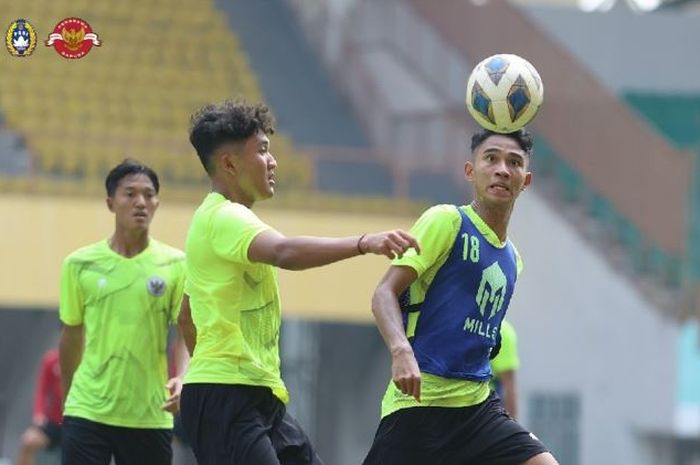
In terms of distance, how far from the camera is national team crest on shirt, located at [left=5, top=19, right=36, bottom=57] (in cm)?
1177

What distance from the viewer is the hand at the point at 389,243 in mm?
6070

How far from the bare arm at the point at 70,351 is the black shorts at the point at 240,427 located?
2.42 metres

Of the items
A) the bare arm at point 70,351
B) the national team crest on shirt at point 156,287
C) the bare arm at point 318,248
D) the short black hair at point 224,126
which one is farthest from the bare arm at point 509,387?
the bare arm at point 318,248

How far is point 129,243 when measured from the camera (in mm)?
9727

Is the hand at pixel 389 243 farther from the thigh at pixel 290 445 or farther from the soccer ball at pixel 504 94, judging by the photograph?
the soccer ball at pixel 504 94

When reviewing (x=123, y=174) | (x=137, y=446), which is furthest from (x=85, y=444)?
(x=123, y=174)

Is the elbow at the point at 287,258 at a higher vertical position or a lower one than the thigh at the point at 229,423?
higher

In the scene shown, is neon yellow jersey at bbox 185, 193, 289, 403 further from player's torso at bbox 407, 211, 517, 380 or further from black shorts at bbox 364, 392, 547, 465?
player's torso at bbox 407, 211, 517, 380

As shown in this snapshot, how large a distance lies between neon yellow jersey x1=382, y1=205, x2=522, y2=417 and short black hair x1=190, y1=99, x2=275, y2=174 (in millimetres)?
775

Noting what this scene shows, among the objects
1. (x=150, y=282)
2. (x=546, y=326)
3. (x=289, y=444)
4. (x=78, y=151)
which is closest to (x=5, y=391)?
(x=78, y=151)

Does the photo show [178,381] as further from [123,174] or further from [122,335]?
[123,174]

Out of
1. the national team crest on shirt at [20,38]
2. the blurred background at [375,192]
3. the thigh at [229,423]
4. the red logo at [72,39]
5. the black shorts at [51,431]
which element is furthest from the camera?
the blurred background at [375,192]

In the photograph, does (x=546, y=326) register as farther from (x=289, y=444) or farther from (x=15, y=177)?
(x=289, y=444)

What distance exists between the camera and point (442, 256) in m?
7.35
